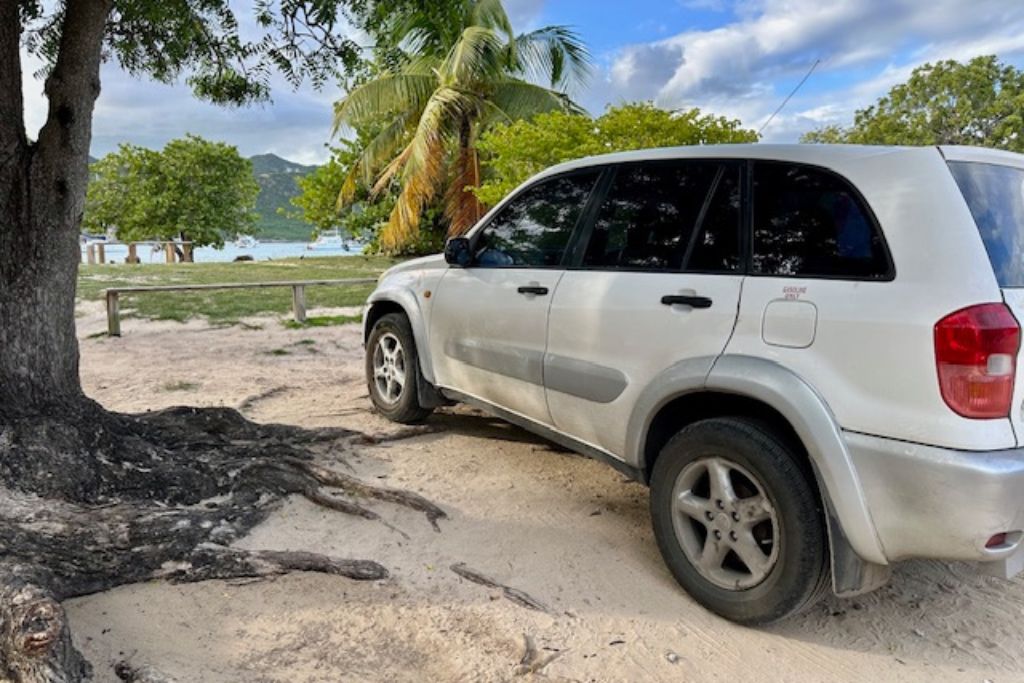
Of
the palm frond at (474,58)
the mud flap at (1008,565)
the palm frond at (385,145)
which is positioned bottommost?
the mud flap at (1008,565)

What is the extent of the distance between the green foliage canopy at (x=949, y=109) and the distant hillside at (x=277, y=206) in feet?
71.1

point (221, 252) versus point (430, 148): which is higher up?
point (430, 148)

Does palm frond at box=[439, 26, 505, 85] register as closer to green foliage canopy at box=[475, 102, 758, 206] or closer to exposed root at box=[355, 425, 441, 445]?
green foliage canopy at box=[475, 102, 758, 206]

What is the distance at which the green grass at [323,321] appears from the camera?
10250mm

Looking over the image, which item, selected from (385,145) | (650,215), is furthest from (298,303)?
(385,145)

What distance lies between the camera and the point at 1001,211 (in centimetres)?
242

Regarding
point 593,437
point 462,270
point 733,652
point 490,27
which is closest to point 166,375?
point 462,270

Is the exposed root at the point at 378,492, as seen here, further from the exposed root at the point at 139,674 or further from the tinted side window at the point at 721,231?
the tinted side window at the point at 721,231

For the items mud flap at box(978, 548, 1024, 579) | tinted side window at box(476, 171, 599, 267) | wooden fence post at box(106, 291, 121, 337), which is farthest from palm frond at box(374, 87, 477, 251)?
mud flap at box(978, 548, 1024, 579)

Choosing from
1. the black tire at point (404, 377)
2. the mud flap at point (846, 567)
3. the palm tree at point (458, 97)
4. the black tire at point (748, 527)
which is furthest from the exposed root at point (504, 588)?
the palm tree at point (458, 97)

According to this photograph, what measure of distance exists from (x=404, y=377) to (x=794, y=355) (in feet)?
10.1

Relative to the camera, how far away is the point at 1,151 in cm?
350

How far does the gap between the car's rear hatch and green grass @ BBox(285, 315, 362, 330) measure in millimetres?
8949

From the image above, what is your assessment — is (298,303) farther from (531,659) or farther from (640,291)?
(531,659)
